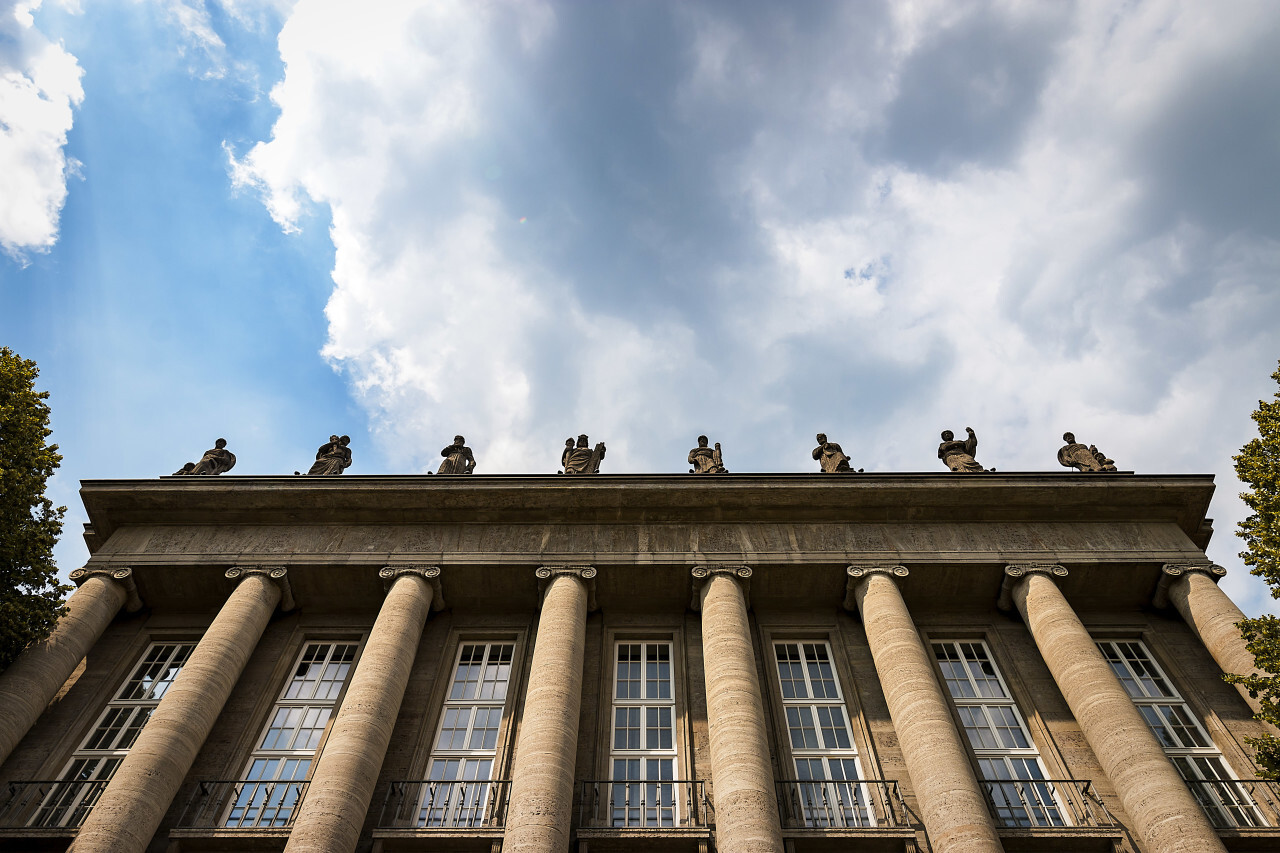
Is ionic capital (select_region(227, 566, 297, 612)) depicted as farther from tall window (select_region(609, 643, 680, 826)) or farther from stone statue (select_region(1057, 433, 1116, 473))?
stone statue (select_region(1057, 433, 1116, 473))

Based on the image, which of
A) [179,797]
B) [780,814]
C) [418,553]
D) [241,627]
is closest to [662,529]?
[418,553]

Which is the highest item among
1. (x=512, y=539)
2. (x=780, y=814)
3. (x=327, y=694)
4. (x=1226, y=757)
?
(x=512, y=539)

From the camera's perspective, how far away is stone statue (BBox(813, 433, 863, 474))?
75.3 feet

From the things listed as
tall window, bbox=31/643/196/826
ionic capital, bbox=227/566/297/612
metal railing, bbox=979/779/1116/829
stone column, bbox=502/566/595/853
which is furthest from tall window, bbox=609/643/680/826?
tall window, bbox=31/643/196/826

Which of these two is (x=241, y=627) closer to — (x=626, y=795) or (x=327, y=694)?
(x=327, y=694)

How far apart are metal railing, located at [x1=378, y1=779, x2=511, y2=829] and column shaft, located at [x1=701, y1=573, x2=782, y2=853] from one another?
4181 millimetres

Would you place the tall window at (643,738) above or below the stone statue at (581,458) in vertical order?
below

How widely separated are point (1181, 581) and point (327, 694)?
2067 centimetres

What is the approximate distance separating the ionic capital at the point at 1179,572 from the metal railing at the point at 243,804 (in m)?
20.2

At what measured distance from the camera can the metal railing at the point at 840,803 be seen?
15.3 meters

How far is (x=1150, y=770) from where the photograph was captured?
1464 cm

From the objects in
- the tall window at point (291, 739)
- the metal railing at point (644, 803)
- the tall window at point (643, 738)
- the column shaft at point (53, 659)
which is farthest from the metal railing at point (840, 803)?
the column shaft at point (53, 659)

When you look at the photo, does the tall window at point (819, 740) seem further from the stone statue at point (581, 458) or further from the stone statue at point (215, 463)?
the stone statue at point (215, 463)

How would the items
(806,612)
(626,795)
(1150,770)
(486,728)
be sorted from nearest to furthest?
(1150,770)
(626,795)
(486,728)
(806,612)
